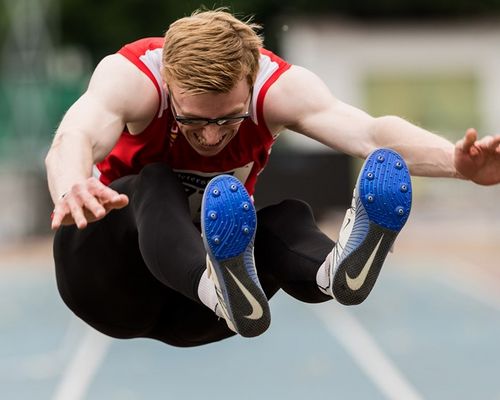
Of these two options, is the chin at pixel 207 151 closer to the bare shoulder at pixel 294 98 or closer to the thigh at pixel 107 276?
the bare shoulder at pixel 294 98

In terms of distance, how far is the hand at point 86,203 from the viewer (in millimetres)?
3453

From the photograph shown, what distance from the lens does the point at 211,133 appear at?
4211mm

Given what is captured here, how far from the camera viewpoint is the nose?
13.7 feet

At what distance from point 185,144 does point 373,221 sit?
89 cm

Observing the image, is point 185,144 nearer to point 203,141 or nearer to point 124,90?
point 203,141

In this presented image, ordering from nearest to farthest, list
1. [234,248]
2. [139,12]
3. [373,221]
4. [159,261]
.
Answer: [234,248] → [373,221] → [159,261] → [139,12]

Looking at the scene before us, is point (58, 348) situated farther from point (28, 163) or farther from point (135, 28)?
point (135, 28)

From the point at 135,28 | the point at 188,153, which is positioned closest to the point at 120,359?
the point at 188,153

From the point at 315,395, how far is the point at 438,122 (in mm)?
19334

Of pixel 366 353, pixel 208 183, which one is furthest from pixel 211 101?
pixel 366 353

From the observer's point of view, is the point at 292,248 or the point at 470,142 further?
the point at 292,248

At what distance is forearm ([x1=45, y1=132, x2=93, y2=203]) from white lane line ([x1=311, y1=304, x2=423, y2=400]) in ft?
13.1

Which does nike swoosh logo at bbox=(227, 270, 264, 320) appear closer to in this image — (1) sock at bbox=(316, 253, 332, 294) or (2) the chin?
(1) sock at bbox=(316, 253, 332, 294)

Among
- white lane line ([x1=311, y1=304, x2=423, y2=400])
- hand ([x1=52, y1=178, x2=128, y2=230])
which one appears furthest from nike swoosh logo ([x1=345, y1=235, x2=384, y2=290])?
white lane line ([x1=311, y1=304, x2=423, y2=400])
